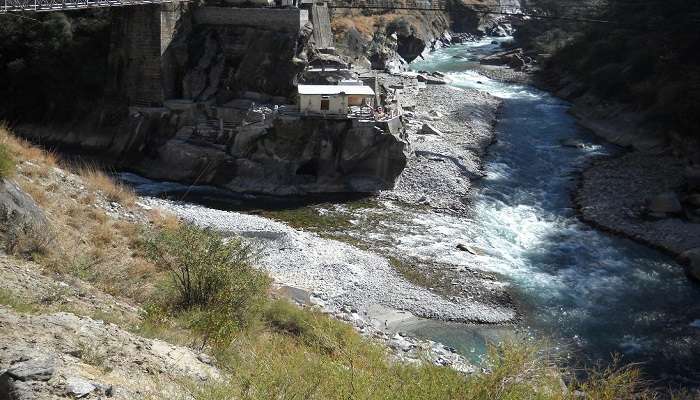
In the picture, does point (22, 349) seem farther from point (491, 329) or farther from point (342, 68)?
point (342, 68)

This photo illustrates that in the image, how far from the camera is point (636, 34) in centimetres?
4094

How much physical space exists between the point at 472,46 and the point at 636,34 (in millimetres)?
30159

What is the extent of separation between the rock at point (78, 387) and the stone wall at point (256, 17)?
2595 cm

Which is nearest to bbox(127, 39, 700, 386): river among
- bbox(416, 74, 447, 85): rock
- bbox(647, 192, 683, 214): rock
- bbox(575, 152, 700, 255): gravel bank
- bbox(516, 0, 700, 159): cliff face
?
bbox(575, 152, 700, 255): gravel bank

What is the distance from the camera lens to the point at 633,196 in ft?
88.1

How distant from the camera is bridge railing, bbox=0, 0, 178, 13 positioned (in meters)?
25.1

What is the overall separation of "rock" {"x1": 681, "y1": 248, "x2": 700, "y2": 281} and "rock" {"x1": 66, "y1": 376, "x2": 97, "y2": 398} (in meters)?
19.7

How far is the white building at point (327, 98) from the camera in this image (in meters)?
27.8

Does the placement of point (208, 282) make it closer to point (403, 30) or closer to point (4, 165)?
point (4, 165)

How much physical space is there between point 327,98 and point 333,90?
51 cm

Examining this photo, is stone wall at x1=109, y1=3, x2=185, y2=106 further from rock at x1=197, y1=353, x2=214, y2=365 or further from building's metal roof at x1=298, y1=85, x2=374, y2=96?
rock at x1=197, y1=353, x2=214, y2=365

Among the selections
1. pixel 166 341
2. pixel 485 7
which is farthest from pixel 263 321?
pixel 485 7

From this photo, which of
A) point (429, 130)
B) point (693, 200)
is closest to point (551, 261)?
point (693, 200)

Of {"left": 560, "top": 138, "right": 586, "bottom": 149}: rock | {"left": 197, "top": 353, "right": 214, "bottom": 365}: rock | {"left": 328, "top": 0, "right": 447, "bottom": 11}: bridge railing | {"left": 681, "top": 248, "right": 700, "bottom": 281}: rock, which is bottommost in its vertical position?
{"left": 681, "top": 248, "right": 700, "bottom": 281}: rock
